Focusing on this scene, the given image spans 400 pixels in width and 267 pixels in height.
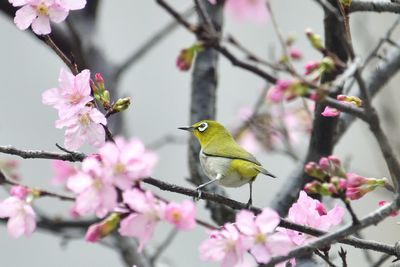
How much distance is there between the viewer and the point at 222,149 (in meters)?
2.18

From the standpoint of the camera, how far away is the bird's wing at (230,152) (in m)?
2.10

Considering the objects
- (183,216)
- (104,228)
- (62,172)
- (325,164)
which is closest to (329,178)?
(325,164)

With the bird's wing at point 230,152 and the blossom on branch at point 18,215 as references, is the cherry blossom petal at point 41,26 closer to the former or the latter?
the blossom on branch at point 18,215

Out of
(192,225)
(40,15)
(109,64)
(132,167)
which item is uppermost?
(40,15)

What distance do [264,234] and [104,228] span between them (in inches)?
12.6

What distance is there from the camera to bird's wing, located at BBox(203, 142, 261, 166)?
210 centimetres

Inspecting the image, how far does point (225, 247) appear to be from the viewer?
1.34 m

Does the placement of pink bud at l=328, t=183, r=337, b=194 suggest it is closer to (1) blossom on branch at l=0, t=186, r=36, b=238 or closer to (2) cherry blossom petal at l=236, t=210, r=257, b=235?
(2) cherry blossom petal at l=236, t=210, r=257, b=235

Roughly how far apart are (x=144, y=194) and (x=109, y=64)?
2.34 m

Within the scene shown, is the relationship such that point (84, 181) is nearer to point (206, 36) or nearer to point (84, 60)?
point (206, 36)

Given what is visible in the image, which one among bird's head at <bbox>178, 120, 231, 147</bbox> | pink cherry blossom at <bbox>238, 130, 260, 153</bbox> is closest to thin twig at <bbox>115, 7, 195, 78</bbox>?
pink cherry blossom at <bbox>238, 130, 260, 153</bbox>

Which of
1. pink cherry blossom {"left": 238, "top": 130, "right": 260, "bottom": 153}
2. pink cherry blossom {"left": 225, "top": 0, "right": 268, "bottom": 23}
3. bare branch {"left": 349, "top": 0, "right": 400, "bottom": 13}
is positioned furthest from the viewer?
pink cherry blossom {"left": 238, "top": 130, "right": 260, "bottom": 153}

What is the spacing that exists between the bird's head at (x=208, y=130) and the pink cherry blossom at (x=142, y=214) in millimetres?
1063

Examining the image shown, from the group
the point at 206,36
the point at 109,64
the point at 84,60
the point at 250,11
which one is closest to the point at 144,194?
the point at 206,36
